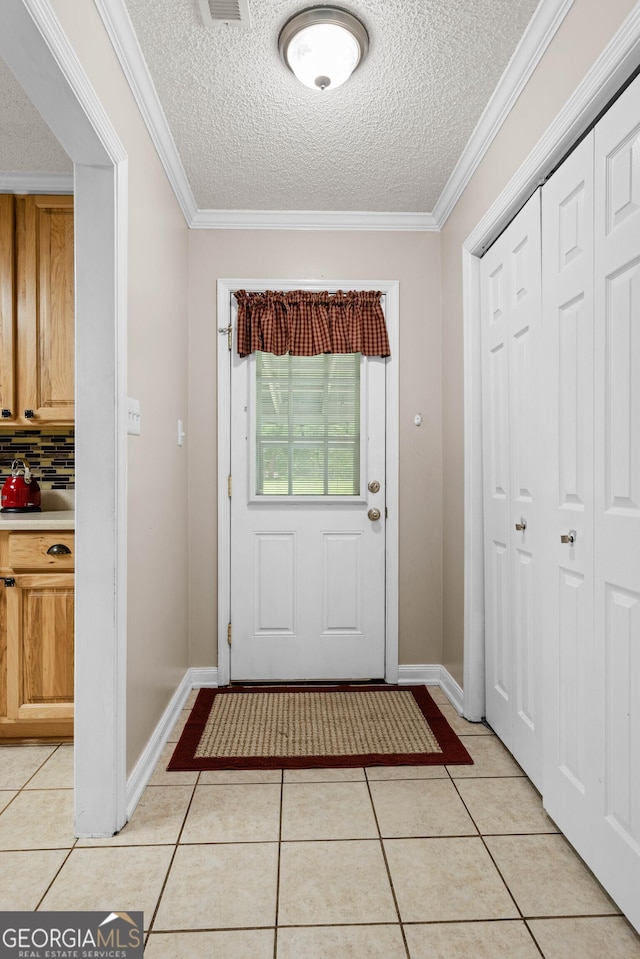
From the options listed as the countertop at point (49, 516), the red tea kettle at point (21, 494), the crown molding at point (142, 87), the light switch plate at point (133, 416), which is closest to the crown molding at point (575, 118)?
the crown molding at point (142, 87)

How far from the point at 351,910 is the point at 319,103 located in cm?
257

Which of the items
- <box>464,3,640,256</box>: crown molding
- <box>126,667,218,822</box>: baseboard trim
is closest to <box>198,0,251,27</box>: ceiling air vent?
<box>464,3,640,256</box>: crown molding

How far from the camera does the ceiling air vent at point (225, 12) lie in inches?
67.0

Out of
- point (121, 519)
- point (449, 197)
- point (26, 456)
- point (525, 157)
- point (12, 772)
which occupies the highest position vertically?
point (449, 197)

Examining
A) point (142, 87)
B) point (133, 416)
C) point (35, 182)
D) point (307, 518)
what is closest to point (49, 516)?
point (133, 416)

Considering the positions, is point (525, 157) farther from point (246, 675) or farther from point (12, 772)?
point (12, 772)

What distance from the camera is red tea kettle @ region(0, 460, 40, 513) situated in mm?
2773

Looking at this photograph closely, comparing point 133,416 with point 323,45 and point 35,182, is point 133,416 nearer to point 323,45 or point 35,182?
point 323,45

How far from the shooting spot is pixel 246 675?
317 centimetres

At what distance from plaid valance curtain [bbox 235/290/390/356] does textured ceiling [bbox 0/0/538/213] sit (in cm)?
45

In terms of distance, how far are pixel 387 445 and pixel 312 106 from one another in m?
1.60

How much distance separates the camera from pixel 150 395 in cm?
229

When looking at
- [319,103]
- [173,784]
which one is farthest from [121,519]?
[319,103]

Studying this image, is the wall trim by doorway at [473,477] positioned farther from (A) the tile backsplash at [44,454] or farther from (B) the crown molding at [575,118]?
(A) the tile backsplash at [44,454]
